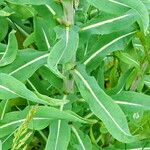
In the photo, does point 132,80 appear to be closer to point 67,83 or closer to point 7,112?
point 67,83

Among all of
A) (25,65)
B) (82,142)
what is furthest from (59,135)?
(25,65)

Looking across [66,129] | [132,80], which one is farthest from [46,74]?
[132,80]

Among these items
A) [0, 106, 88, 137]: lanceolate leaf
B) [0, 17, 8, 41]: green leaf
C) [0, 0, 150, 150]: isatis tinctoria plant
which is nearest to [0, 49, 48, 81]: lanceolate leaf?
[0, 0, 150, 150]: isatis tinctoria plant

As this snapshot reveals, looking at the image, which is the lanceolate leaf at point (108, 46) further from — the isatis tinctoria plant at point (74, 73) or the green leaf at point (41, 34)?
the green leaf at point (41, 34)

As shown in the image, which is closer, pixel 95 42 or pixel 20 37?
pixel 95 42

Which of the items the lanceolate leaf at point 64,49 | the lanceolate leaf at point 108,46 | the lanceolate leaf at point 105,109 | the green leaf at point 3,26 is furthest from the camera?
the green leaf at point 3,26

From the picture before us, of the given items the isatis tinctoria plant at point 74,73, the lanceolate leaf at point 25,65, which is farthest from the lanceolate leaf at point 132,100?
the lanceolate leaf at point 25,65
